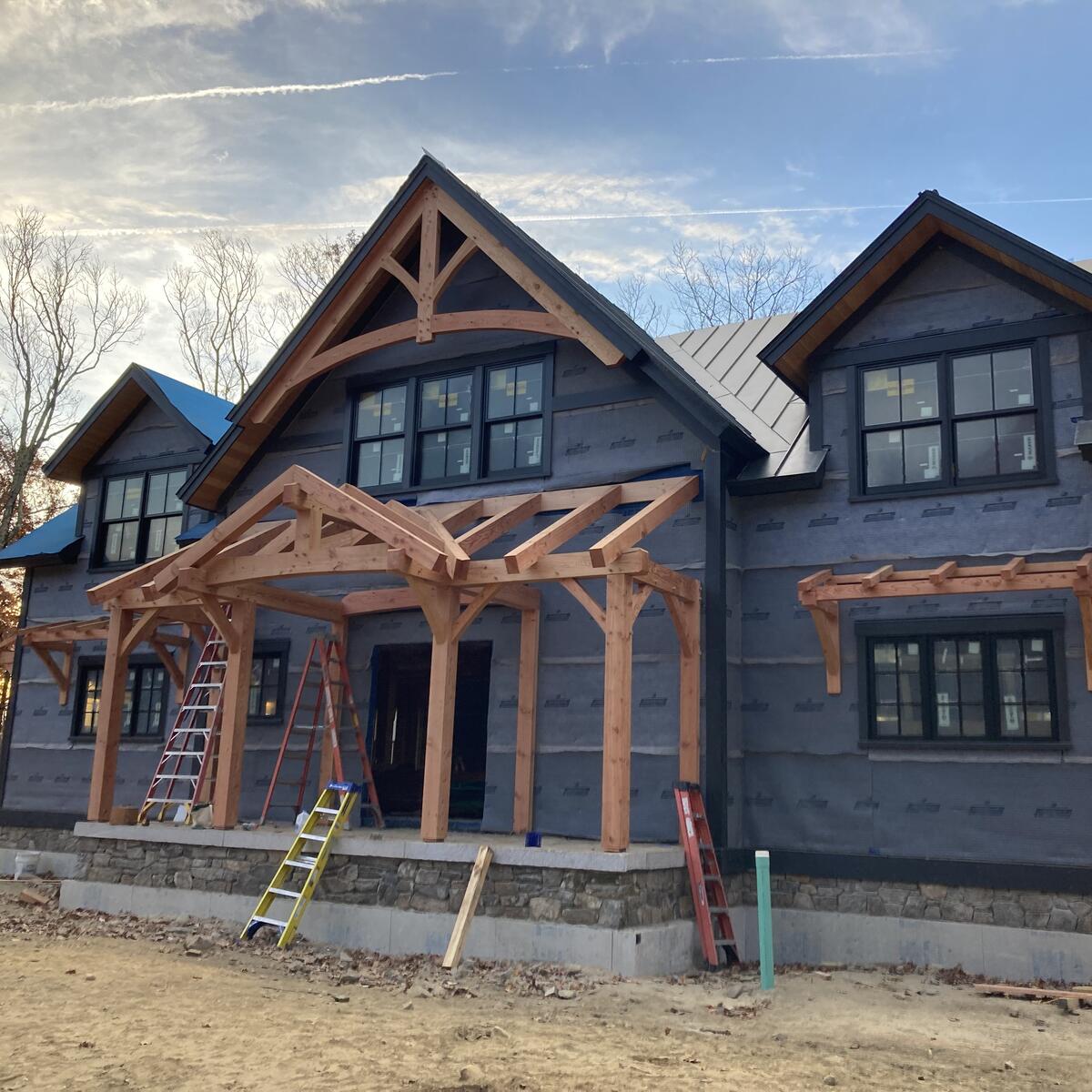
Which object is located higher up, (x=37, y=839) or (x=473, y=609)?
(x=473, y=609)

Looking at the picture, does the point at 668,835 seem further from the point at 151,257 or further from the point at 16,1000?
the point at 151,257

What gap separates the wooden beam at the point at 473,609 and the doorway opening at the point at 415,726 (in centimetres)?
254

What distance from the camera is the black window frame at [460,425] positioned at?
42.5ft

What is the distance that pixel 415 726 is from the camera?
14.6 m

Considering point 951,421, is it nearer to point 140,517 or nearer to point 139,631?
point 139,631

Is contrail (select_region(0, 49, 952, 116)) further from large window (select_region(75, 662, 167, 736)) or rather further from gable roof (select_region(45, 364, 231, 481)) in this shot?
large window (select_region(75, 662, 167, 736))

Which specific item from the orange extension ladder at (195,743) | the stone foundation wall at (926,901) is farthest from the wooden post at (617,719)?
the orange extension ladder at (195,743)

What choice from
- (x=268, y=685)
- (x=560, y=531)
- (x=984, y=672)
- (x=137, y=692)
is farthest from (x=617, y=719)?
(x=137, y=692)

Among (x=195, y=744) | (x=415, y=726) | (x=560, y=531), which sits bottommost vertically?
(x=195, y=744)

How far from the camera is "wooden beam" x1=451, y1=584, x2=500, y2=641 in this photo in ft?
34.1

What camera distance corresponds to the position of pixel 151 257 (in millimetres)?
32344

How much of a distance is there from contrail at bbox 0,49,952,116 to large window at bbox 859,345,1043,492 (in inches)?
218

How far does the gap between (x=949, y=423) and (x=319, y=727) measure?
26.1 feet

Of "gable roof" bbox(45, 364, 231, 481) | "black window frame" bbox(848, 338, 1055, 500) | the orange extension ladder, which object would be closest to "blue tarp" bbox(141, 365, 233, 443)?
"gable roof" bbox(45, 364, 231, 481)
